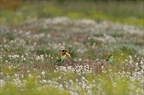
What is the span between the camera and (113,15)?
38.5 m

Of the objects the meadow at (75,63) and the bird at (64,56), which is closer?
the meadow at (75,63)

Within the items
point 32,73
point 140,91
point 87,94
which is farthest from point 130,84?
point 32,73

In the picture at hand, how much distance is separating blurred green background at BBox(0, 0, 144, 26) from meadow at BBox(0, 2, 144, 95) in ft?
25.3

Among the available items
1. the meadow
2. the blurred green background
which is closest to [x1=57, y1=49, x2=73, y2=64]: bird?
the meadow

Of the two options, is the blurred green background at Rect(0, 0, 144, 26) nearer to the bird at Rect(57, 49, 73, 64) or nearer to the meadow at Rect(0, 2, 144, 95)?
the meadow at Rect(0, 2, 144, 95)

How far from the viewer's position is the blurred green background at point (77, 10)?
1443 inches

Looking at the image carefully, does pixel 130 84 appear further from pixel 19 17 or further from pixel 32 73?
pixel 19 17

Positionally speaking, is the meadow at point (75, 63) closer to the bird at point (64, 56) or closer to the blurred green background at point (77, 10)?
the bird at point (64, 56)

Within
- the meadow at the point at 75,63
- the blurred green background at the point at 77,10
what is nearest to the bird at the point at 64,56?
the meadow at the point at 75,63

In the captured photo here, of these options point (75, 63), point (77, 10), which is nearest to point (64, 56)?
point (75, 63)

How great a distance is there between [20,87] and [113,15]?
27029 millimetres

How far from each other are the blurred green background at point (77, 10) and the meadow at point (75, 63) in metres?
7.70

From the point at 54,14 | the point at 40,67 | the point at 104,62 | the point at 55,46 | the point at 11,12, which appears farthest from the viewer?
the point at 11,12

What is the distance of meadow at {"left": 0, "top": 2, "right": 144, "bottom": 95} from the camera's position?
40.0 ft
